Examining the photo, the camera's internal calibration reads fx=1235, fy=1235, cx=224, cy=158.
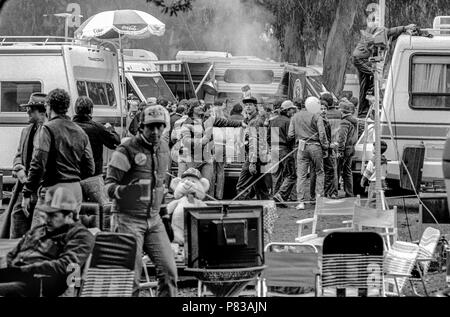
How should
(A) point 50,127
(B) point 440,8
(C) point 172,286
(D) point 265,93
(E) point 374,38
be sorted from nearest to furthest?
1. (C) point 172,286
2. (A) point 50,127
3. (E) point 374,38
4. (D) point 265,93
5. (B) point 440,8

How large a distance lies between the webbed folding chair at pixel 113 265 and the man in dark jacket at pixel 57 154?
164cm

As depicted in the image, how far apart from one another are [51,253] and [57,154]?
1.85 metres

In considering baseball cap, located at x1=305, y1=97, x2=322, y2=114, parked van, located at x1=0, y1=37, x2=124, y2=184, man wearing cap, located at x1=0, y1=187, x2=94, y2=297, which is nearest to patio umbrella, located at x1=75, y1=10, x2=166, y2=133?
parked van, located at x1=0, y1=37, x2=124, y2=184

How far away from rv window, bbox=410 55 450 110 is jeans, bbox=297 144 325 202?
166 centimetres

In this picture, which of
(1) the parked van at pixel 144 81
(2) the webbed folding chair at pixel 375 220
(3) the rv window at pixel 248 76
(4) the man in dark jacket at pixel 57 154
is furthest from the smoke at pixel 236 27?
(4) the man in dark jacket at pixel 57 154

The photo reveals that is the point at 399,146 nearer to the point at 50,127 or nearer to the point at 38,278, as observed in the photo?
the point at 50,127

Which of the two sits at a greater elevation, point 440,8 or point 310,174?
point 440,8

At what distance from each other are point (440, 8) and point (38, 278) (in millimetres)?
26307

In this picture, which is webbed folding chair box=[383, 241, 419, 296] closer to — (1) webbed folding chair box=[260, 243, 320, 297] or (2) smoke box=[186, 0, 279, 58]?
(1) webbed folding chair box=[260, 243, 320, 297]

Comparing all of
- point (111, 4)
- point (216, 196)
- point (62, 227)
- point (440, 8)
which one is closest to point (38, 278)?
point (62, 227)

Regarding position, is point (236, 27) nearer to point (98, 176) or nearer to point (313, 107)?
point (313, 107)

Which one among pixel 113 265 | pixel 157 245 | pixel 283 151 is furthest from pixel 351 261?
pixel 283 151

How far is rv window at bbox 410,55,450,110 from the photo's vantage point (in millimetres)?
19125

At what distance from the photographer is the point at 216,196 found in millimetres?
19578
